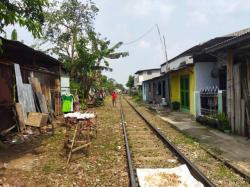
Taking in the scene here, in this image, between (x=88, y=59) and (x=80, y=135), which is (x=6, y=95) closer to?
(x=80, y=135)

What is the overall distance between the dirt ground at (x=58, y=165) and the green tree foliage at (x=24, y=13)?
2.98 metres

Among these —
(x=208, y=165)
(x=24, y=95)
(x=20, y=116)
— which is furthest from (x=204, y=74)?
(x=208, y=165)

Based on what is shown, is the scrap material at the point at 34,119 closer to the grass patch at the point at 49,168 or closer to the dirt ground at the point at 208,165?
the grass patch at the point at 49,168

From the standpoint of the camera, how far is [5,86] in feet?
39.1

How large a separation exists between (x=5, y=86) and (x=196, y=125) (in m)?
8.42

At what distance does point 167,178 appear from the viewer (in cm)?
670

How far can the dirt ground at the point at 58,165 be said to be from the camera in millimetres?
7043

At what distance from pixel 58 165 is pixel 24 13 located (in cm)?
360

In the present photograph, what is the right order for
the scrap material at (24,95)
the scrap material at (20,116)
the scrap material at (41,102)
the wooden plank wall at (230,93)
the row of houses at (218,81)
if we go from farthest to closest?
the scrap material at (41,102) → the scrap material at (24,95) → the wooden plank wall at (230,93) → the scrap material at (20,116) → the row of houses at (218,81)

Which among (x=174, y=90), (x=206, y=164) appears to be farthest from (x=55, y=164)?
(x=174, y=90)

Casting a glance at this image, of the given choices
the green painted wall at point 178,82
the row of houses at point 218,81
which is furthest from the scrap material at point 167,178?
the green painted wall at point 178,82

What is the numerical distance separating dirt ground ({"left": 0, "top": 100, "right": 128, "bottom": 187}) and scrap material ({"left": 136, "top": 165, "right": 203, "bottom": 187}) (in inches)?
16.8

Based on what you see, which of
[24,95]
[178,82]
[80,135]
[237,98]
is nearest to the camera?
[80,135]

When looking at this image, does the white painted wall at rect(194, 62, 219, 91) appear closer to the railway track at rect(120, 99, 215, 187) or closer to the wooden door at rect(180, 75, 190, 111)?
the wooden door at rect(180, 75, 190, 111)
